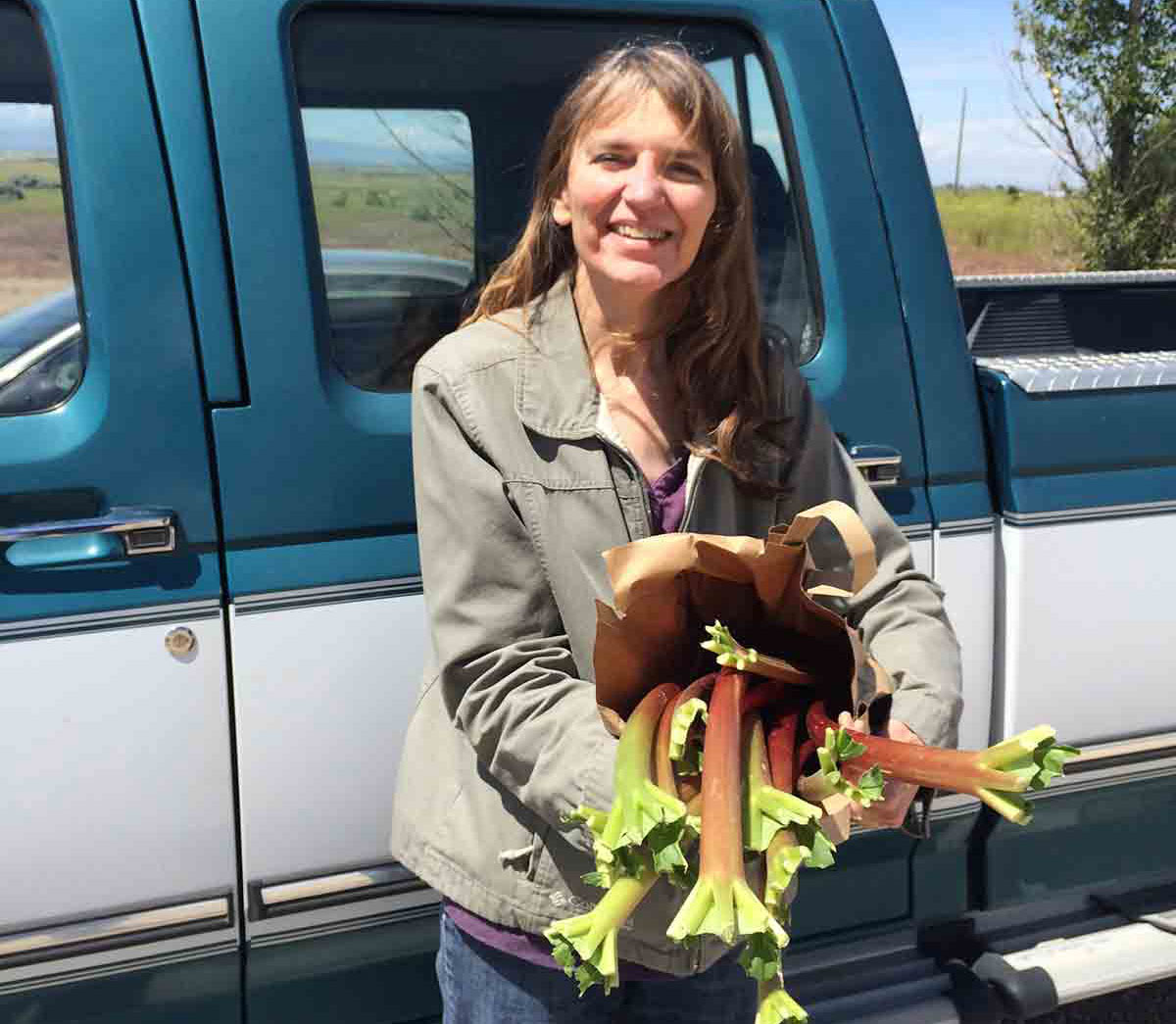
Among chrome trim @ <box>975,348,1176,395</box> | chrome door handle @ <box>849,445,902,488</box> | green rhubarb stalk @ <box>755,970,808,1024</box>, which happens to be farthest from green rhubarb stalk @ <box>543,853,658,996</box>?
chrome trim @ <box>975,348,1176,395</box>

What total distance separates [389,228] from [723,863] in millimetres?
1274

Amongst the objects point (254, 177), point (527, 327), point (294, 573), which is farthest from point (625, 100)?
point (294, 573)

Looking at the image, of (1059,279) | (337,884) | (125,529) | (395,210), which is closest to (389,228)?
(395,210)

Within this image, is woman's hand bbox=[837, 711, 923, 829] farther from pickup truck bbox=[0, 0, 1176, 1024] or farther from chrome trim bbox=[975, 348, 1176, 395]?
chrome trim bbox=[975, 348, 1176, 395]

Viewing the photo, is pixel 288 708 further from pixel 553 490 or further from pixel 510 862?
pixel 553 490

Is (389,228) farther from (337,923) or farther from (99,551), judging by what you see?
(337,923)

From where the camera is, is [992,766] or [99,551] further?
[99,551]

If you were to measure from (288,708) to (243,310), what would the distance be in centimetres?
57

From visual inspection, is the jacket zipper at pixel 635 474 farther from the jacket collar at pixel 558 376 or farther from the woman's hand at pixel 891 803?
the woman's hand at pixel 891 803

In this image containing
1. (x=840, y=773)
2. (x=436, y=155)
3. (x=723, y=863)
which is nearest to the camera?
(x=723, y=863)

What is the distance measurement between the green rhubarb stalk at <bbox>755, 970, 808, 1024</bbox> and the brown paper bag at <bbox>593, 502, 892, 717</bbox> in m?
0.28

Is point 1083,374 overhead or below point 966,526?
overhead

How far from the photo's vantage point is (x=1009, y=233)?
22828 millimetres

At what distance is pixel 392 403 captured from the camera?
1998mm
